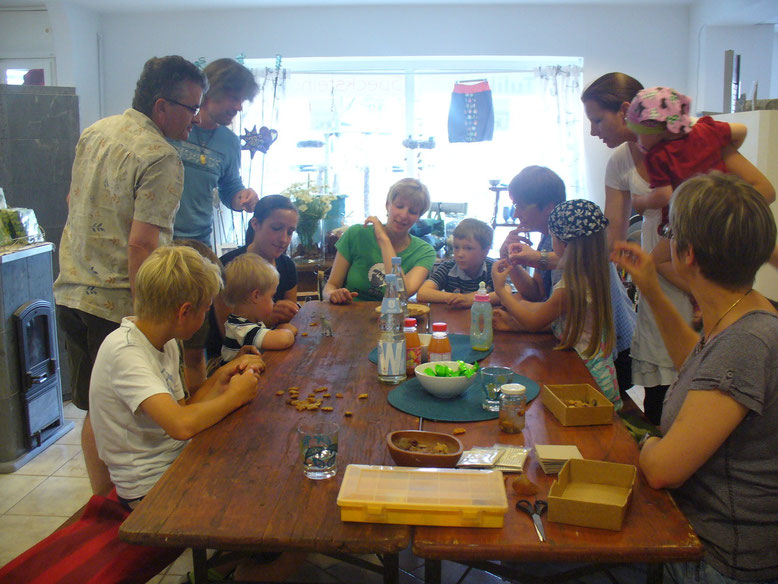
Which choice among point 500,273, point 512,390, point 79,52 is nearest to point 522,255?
point 500,273

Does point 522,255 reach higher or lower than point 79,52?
lower

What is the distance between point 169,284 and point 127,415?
0.33 metres

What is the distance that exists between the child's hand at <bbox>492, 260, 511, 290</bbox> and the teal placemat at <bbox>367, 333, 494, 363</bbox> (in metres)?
0.23

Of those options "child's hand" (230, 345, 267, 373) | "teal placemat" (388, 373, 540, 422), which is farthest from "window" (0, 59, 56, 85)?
"teal placemat" (388, 373, 540, 422)

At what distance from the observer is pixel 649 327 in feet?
7.34

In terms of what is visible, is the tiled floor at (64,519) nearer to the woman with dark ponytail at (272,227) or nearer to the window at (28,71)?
the woman with dark ponytail at (272,227)

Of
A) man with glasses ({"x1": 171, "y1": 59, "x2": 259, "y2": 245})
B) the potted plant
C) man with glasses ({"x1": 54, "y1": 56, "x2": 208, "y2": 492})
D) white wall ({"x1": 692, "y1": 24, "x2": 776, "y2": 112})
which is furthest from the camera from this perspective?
white wall ({"x1": 692, "y1": 24, "x2": 776, "y2": 112})

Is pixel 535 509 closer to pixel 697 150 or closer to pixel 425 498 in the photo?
pixel 425 498

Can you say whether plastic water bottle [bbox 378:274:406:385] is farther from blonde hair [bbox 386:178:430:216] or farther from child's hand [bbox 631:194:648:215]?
blonde hair [bbox 386:178:430:216]

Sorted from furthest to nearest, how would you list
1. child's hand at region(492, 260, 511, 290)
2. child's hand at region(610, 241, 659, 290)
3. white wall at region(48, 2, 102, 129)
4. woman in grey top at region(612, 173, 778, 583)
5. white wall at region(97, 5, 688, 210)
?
white wall at region(97, 5, 688, 210) < white wall at region(48, 2, 102, 129) < child's hand at region(492, 260, 511, 290) < child's hand at region(610, 241, 659, 290) < woman in grey top at region(612, 173, 778, 583)

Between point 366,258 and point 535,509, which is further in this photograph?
point 366,258

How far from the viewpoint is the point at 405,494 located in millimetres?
1146

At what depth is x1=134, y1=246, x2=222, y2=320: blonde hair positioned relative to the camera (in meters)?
1.58

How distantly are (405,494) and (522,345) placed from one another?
45.7 inches
